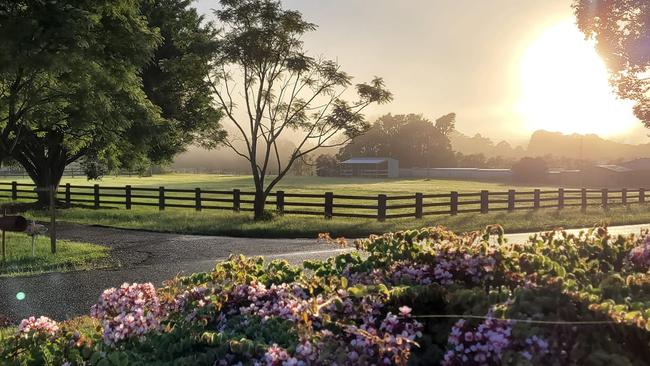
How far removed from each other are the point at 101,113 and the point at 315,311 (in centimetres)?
1563

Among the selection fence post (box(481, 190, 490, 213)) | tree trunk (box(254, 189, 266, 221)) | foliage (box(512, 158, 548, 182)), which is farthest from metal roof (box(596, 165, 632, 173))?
tree trunk (box(254, 189, 266, 221))

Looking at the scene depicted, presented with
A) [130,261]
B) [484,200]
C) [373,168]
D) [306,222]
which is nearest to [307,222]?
[306,222]

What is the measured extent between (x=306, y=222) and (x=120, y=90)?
7494 mm

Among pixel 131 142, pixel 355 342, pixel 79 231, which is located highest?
pixel 131 142

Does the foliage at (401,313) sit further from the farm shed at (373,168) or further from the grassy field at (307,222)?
the farm shed at (373,168)

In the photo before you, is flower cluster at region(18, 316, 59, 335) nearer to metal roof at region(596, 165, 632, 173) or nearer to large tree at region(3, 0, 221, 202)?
large tree at region(3, 0, 221, 202)

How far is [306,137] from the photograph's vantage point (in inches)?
865

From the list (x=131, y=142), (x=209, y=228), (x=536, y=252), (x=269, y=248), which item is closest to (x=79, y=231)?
(x=209, y=228)

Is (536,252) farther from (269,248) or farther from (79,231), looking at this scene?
(79,231)

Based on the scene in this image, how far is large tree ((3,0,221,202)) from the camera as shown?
14.5 m

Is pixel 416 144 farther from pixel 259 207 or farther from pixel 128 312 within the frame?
pixel 128 312

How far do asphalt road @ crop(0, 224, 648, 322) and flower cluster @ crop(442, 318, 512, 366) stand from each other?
6099mm

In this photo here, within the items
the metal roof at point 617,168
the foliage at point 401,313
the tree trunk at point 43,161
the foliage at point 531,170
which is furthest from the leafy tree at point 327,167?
the foliage at point 401,313

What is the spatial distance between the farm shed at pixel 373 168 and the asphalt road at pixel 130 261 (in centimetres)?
8404
